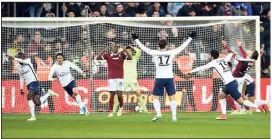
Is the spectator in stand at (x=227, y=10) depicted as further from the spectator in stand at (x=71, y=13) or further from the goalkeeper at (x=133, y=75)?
the spectator in stand at (x=71, y=13)

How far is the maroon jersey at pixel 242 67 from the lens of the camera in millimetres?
24531

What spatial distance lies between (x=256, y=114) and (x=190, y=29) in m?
3.59

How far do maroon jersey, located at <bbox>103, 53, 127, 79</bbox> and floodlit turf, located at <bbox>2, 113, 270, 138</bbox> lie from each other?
1075 mm

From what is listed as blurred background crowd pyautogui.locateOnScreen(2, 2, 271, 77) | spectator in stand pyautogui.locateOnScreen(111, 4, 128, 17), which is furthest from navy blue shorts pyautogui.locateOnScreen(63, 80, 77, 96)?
spectator in stand pyautogui.locateOnScreen(111, 4, 128, 17)

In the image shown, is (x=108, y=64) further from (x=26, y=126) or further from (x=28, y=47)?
(x=26, y=126)

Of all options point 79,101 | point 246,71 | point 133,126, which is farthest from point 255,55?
point 133,126

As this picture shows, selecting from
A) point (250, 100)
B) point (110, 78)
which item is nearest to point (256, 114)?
point (250, 100)

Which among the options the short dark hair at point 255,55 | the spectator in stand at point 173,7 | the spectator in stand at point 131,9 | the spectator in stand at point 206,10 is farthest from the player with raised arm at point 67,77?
the spectator in stand at point 206,10

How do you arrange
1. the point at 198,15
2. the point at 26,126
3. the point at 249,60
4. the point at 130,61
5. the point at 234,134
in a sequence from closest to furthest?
the point at 234,134, the point at 26,126, the point at 249,60, the point at 130,61, the point at 198,15

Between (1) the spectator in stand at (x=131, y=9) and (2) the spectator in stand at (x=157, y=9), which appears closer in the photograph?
(1) the spectator in stand at (x=131, y=9)

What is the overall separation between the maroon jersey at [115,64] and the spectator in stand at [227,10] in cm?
509

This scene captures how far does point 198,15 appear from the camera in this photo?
28516mm

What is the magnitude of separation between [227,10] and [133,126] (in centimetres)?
952

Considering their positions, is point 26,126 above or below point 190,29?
below
